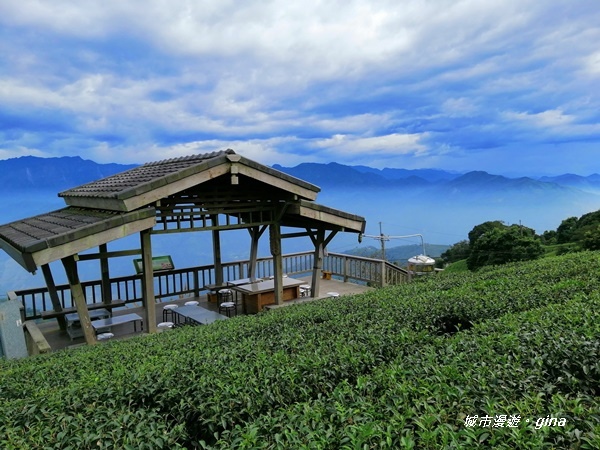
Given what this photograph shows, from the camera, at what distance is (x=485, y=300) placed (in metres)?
4.64

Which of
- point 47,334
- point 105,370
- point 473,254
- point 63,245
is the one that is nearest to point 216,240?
point 47,334

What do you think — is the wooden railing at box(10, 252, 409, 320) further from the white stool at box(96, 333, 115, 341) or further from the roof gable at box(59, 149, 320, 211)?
the roof gable at box(59, 149, 320, 211)

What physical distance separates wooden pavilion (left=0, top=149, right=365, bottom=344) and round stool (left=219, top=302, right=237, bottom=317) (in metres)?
1.42

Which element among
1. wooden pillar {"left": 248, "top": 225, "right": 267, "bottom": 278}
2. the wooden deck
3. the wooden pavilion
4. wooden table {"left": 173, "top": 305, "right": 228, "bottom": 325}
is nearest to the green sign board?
the wooden deck

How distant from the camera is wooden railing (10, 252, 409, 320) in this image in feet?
30.3

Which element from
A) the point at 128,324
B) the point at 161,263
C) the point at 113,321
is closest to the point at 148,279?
the point at 113,321

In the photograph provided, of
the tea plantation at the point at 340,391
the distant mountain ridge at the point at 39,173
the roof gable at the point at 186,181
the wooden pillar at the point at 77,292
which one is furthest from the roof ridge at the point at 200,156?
the distant mountain ridge at the point at 39,173

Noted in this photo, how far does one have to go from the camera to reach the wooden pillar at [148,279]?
23.7ft

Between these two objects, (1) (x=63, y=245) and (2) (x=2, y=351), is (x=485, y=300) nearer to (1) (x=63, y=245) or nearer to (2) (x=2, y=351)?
(1) (x=63, y=245)

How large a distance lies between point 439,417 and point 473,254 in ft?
81.4

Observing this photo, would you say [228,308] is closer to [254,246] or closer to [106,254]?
[254,246]

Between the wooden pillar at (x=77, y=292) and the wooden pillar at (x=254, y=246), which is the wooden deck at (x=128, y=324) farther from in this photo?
the wooden pillar at (x=254, y=246)

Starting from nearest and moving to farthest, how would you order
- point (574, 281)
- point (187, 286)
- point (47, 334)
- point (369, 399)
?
point (369, 399) → point (574, 281) → point (47, 334) → point (187, 286)

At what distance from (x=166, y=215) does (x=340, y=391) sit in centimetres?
610
